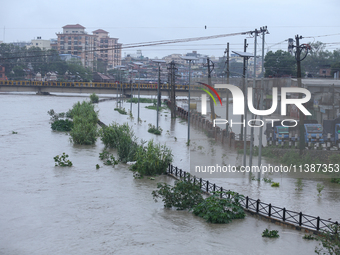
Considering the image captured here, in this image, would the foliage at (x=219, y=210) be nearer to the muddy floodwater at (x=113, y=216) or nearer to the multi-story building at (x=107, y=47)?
the muddy floodwater at (x=113, y=216)

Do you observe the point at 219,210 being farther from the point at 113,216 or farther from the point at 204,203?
the point at 113,216

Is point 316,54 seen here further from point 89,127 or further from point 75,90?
point 89,127

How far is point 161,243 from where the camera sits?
10.6 m

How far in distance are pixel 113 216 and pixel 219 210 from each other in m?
3.15

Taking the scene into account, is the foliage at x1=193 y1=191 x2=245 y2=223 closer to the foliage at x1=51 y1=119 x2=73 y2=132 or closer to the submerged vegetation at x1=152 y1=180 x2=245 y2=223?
the submerged vegetation at x1=152 y1=180 x2=245 y2=223

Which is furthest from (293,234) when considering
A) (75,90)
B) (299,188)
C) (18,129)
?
(75,90)

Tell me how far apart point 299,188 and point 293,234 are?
19.1 feet

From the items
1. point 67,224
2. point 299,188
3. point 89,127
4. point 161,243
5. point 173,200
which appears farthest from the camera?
point 89,127

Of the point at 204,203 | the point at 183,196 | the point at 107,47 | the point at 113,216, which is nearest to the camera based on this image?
the point at 204,203

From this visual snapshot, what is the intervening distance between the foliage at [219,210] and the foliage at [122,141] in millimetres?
9195

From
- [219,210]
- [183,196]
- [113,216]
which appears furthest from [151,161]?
[219,210]

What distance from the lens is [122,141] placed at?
72.0 ft

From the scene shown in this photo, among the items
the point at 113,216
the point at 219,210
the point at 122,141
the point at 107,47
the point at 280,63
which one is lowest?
the point at 113,216

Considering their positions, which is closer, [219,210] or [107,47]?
[219,210]
